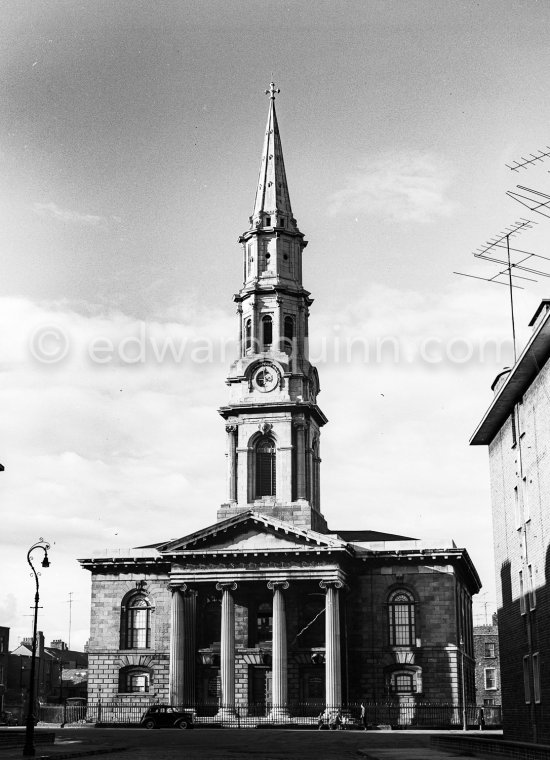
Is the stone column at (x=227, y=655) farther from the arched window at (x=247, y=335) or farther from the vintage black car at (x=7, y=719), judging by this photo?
the arched window at (x=247, y=335)

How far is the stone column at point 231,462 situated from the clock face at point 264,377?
3.23 m

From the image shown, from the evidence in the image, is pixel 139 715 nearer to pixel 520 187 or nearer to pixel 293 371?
pixel 293 371

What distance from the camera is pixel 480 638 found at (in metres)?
109

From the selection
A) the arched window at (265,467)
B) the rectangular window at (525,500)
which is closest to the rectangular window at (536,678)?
the rectangular window at (525,500)

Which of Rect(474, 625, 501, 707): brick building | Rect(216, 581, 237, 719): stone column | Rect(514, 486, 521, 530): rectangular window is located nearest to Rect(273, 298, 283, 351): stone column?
Rect(216, 581, 237, 719): stone column

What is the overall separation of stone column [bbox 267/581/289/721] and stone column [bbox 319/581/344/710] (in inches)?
96.7

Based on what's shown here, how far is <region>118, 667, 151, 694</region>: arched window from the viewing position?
7506 cm

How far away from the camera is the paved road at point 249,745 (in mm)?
37438

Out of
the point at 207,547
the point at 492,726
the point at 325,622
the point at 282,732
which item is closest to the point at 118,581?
the point at 207,547

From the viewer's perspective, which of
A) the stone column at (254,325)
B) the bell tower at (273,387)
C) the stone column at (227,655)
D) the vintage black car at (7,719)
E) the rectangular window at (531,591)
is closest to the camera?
the rectangular window at (531,591)

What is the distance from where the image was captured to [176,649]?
71.2m

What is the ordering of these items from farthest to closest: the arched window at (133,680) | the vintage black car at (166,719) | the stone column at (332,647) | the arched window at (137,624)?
the arched window at (137,624)
the arched window at (133,680)
the stone column at (332,647)
the vintage black car at (166,719)

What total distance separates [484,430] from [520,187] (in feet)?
55.0

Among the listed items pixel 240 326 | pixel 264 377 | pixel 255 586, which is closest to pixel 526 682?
pixel 255 586
